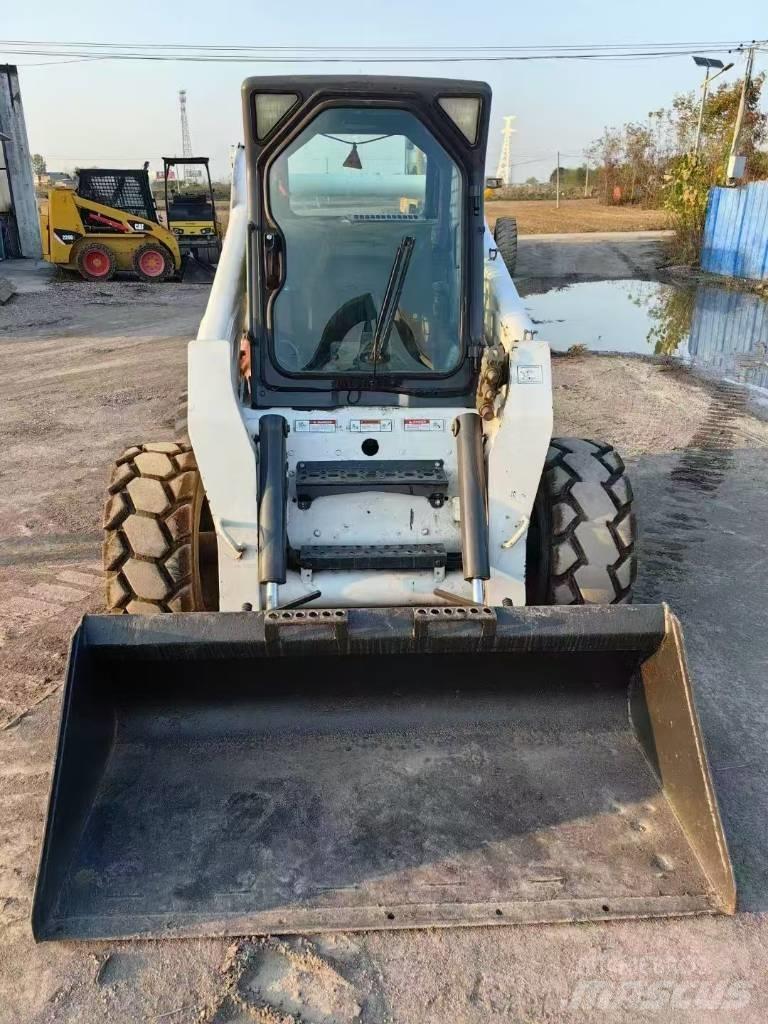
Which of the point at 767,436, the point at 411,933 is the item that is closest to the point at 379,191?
the point at 411,933

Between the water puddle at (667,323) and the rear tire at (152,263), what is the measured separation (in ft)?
26.1

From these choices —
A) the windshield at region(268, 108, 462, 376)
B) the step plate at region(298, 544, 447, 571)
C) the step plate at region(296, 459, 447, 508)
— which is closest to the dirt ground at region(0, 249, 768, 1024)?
the step plate at region(298, 544, 447, 571)

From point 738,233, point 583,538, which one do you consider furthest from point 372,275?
point 738,233

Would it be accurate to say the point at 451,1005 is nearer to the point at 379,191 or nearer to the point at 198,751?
the point at 198,751

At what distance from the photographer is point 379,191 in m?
3.89

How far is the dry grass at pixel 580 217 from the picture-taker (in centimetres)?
2936

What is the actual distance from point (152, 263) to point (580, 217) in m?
21.8

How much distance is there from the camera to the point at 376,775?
119 inches

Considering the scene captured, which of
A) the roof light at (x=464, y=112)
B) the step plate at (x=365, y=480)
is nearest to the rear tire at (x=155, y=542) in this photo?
the step plate at (x=365, y=480)

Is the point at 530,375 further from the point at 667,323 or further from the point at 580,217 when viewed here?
the point at 580,217

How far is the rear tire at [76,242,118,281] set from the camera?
17625 millimetres

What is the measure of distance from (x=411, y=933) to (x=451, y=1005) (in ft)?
0.81

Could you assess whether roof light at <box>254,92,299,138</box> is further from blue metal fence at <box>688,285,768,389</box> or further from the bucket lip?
blue metal fence at <box>688,285,768,389</box>

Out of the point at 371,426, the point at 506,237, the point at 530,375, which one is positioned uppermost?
the point at 506,237
